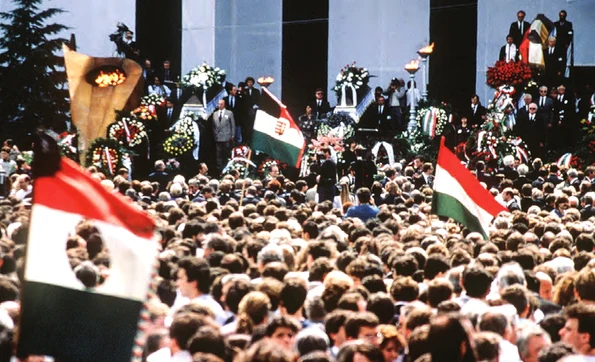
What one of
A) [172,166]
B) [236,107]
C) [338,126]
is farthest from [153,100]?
[338,126]

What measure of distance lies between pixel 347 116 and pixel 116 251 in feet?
82.7

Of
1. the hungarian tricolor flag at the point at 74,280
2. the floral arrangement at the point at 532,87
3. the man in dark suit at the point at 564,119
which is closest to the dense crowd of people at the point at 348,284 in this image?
the hungarian tricolor flag at the point at 74,280

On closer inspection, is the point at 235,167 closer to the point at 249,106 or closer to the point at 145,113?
the point at 145,113

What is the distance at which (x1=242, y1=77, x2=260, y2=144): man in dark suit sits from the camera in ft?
104

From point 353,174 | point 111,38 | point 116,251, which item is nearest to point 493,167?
point 353,174

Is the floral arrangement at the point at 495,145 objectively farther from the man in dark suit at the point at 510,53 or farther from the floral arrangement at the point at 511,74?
the man in dark suit at the point at 510,53

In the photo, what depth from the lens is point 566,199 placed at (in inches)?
733

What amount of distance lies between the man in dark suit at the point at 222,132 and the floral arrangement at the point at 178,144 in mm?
946

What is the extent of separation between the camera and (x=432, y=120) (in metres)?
30.8

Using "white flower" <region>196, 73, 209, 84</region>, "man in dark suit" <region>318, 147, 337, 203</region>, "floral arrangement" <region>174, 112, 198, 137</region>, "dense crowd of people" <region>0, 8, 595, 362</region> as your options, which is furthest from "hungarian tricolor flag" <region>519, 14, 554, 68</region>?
"dense crowd of people" <region>0, 8, 595, 362</region>

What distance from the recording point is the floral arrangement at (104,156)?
2481 cm

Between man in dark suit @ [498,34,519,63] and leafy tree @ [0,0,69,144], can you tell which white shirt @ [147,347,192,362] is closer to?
leafy tree @ [0,0,69,144]

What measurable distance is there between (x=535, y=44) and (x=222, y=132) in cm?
797

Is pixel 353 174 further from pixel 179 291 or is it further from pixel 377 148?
pixel 179 291
